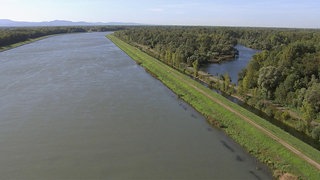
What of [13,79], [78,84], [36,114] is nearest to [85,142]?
[36,114]

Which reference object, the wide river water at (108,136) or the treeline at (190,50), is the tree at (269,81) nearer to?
the wide river water at (108,136)

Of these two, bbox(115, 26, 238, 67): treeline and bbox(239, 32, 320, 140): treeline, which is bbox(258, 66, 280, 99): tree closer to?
bbox(239, 32, 320, 140): treeline

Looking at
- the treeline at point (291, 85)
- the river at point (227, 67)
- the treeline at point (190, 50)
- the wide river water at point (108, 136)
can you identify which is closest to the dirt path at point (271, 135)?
the wide river water at point (108, 136)

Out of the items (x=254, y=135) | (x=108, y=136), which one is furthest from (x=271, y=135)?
(x=108, y=136)

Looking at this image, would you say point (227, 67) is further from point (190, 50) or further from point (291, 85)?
point (291, 85)

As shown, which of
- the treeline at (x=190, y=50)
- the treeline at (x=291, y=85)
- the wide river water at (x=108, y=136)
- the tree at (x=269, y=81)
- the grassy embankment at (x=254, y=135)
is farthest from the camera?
the treeline at (x=190, y=50)

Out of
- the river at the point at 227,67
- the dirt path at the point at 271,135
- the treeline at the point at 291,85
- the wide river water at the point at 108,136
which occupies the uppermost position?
the treeline at the point at 291,85

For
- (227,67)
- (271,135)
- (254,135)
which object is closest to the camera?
(271,135)

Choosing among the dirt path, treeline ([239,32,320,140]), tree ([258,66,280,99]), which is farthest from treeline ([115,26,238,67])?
the dirt path

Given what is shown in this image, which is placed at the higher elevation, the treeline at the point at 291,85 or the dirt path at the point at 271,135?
the treeline at the point at 291,85
